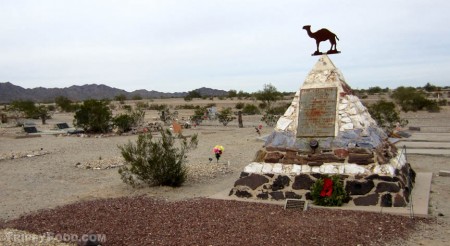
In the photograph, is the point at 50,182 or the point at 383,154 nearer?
the point at 383,154

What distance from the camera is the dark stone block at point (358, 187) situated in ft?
24.5

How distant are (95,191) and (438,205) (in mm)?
6827

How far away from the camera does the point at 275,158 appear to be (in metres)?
8.38

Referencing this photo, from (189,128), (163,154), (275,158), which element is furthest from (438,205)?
(189,128)

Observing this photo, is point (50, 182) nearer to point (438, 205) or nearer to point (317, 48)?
point (317, 48)

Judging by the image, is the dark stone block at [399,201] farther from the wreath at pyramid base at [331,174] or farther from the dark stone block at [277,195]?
the dark stone block at [277,195]

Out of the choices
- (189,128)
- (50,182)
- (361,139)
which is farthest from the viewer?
(189,128)

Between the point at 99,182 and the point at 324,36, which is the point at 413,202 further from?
the point at 99,182

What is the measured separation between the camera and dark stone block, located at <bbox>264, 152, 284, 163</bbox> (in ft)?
27.5

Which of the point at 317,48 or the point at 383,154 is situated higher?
the point at 317,48

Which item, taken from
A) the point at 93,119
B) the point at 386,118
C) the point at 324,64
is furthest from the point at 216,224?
the point at 93,119

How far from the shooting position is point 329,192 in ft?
24.4

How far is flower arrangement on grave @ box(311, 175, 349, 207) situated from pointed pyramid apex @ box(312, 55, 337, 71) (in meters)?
2.51

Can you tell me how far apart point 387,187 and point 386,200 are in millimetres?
219
